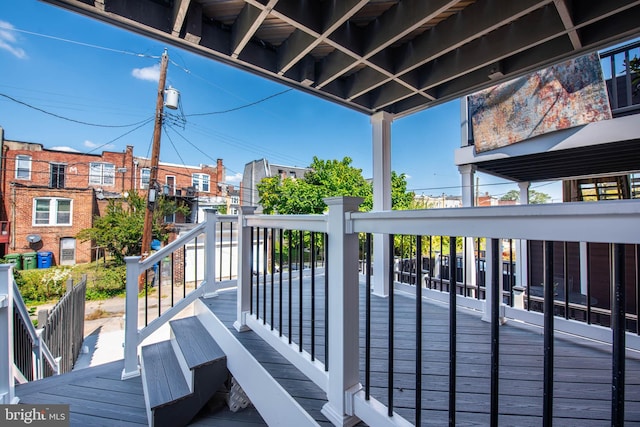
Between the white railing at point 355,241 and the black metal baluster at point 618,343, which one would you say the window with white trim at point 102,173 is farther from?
the black metal baluster at point 618,343

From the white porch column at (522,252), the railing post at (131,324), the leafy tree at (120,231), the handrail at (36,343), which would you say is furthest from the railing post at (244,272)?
the leafy tree at (120,231)

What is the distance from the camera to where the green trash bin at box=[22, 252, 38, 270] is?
11516 mm

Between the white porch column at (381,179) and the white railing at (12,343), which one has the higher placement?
the white porch column at (381,179)

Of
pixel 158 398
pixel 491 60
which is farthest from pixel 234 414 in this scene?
pixel 491 60

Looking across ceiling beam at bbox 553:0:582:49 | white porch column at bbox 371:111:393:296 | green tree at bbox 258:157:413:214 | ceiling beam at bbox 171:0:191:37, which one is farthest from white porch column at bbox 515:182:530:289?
ceiling beam at bbox 171:0:191:37

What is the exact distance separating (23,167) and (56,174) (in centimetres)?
117

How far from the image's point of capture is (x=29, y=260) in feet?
38.0

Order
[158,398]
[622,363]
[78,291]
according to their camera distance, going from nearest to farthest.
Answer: [622,363] < [158,398] < [78,291]

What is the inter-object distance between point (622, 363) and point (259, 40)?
290 centimetres

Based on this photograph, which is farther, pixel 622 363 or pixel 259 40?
pixel 259 40

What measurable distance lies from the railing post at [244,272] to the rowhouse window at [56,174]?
17.4 metres

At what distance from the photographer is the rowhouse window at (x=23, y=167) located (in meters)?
13.0

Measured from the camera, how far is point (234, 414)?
78.2 inches

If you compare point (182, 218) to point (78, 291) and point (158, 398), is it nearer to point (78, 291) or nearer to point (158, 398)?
point (78, 291)
